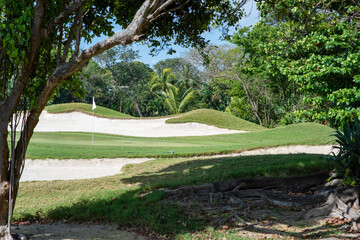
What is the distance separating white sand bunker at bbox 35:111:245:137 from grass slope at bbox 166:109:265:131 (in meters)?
0.61

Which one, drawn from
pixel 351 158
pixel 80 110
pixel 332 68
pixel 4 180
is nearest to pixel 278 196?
pixel 351 158

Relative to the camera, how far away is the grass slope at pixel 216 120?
3014cm

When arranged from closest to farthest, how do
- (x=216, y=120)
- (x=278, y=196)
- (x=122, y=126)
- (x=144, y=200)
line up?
(x=278, y=196) < (x=144, y=200) < (x=216, y=120) < (x=122, y=126)

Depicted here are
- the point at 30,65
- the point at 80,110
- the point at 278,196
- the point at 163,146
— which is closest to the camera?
the point at 30,65

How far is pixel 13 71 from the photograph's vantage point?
5660 mm

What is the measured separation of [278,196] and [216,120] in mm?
23858

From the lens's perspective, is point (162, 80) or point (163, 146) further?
point (162, 80)

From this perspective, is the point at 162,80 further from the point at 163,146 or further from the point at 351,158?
the point at 351,158

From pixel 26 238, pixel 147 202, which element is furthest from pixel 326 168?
pixel 26 238

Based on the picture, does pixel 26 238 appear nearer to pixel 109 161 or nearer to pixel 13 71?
pixel 13 71

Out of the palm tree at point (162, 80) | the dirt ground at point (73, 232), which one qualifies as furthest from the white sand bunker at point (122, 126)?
the dirt ground at point (73, 232)

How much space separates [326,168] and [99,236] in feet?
20.8

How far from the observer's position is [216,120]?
102ft

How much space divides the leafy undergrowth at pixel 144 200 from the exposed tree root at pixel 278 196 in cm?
43
